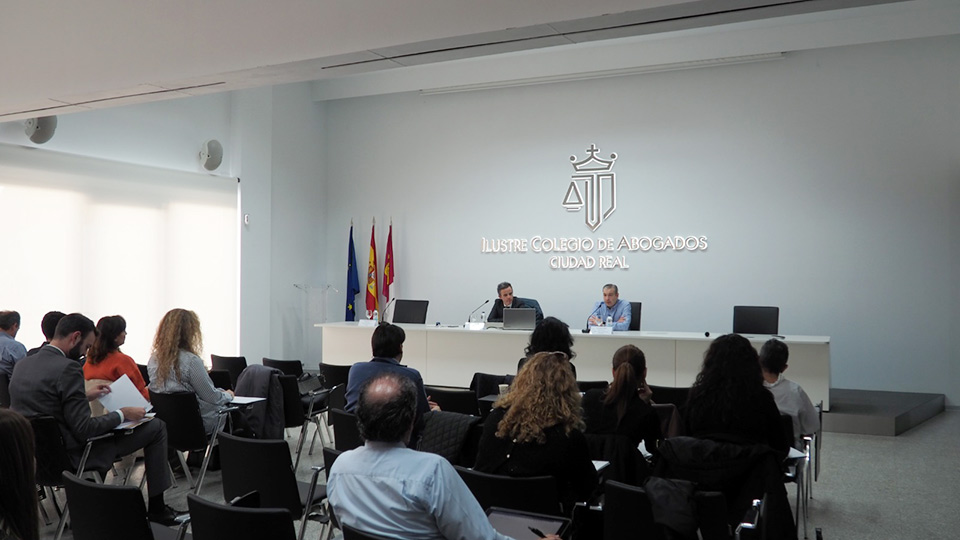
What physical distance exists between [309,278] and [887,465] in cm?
854

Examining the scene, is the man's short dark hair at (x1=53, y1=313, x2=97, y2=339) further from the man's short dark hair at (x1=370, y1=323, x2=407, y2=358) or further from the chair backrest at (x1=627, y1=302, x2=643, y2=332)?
the chair backrest at (x1=627, y1=302, x2=643, y2=332)

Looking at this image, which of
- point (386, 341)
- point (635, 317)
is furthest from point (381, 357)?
point (635, 317)

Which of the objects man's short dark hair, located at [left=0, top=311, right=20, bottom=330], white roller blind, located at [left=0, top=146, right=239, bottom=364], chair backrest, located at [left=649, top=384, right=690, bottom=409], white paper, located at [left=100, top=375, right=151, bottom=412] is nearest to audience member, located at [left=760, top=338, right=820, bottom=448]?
chair backrest, located at [left=649, top=384, right=690, bottom=409]

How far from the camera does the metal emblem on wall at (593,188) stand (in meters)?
10.4

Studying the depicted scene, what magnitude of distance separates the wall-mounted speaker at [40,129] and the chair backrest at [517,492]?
682 cm

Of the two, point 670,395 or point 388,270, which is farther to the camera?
point 388,270

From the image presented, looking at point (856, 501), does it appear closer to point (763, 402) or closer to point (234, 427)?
point (763, 402)

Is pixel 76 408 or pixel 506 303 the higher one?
pixel 506 303

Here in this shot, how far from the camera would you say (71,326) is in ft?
14.3

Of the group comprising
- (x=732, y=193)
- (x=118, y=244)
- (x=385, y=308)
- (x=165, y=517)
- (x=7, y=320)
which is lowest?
(x=165, y=517)

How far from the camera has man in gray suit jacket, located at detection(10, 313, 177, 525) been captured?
4.10 m

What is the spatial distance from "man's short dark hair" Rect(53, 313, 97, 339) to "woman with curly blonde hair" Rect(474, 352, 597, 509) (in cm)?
262

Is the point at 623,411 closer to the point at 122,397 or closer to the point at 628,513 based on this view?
the point at 628,513

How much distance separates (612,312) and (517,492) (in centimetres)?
607
